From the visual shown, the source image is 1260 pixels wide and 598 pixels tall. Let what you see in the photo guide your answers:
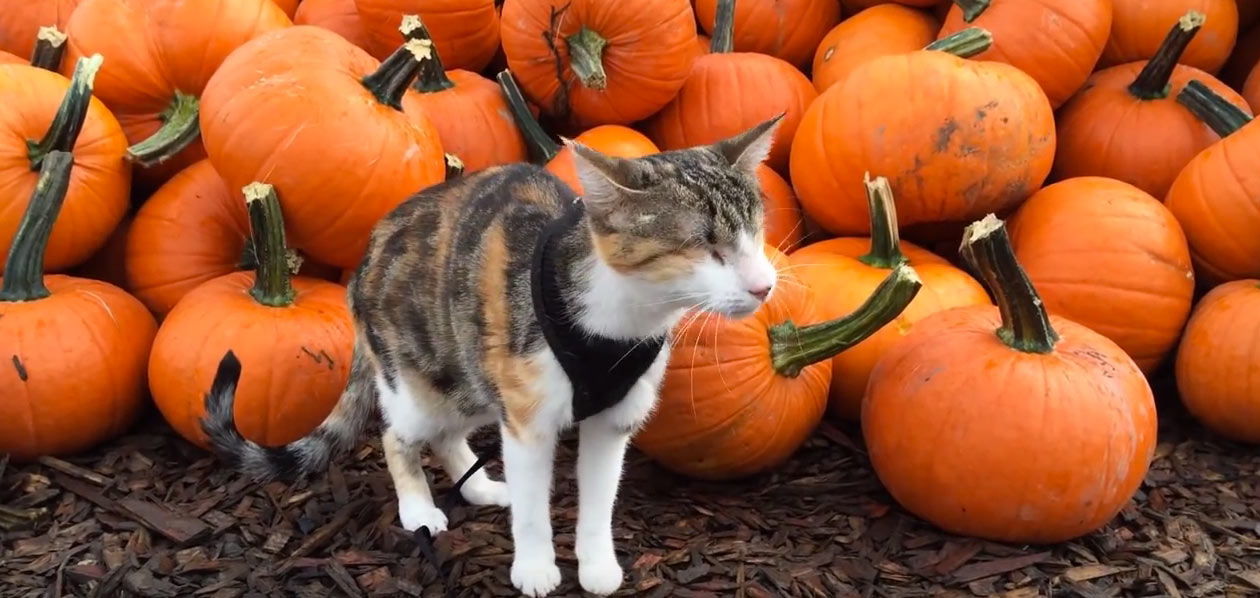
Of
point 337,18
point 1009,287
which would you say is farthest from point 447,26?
point 1009,287

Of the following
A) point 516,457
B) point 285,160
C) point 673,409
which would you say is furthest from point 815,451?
point 285,160

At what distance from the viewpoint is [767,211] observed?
351 centimetres

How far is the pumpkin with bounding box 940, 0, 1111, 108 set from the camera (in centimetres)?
412

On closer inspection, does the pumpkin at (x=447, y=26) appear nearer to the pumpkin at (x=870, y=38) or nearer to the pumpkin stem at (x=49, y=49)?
the pumpkin stem at (x=49, y=49)

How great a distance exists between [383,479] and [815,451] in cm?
146

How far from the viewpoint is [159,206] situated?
3832 millimetres

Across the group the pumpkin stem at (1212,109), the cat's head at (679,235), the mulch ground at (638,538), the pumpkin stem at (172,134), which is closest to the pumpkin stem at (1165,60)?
the pumpkin stem at (1212,109)

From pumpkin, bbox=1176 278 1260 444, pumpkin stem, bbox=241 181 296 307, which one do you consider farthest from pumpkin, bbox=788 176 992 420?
pumpkin stem, bbox=241 181 296 307

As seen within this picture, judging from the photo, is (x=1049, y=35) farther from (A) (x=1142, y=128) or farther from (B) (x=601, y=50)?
(B) (x=601, y=50)

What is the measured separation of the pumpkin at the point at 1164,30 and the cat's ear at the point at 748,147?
2.76 m

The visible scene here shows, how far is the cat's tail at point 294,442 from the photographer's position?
9.38ft

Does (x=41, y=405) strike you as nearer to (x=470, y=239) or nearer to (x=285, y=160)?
(x=285, y=160)

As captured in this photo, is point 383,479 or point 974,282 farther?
point 974,282

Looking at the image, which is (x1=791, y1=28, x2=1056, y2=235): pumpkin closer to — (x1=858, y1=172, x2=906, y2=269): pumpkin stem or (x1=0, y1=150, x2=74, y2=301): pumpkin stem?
(x1=858, y1=172, x2=906, y2=269): pumpkin stem
